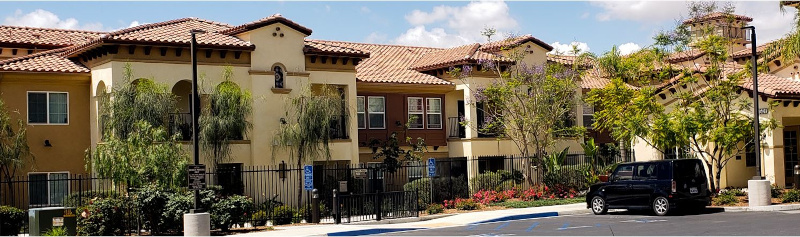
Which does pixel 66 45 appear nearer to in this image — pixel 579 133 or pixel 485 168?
pixel 485 168

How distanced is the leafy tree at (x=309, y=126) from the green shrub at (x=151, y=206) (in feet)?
25.2

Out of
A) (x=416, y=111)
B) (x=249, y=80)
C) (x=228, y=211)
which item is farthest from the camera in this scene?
(x=416, y=111)

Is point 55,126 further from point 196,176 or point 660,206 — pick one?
point 660,206

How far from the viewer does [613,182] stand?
26.1 meters

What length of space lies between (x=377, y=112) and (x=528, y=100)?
608 cm

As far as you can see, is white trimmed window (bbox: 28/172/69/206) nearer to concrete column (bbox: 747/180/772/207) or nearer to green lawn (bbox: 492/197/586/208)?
green lawn (bbox: 492/197/586/208)

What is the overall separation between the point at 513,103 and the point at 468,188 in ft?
11.8

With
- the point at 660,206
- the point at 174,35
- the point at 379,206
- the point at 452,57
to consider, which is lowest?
the point at 660,206

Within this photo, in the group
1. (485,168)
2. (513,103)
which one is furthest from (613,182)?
(485,168)

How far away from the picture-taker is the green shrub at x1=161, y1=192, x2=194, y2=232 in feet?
73.6

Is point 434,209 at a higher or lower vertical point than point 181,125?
lower

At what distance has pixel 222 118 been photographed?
28484 mm

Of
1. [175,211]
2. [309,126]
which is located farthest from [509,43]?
[175,211]

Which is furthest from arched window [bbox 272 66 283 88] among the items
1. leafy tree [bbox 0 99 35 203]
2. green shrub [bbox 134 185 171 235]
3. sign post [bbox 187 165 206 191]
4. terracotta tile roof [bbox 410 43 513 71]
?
sign post [bbox 187 165 206 191]
